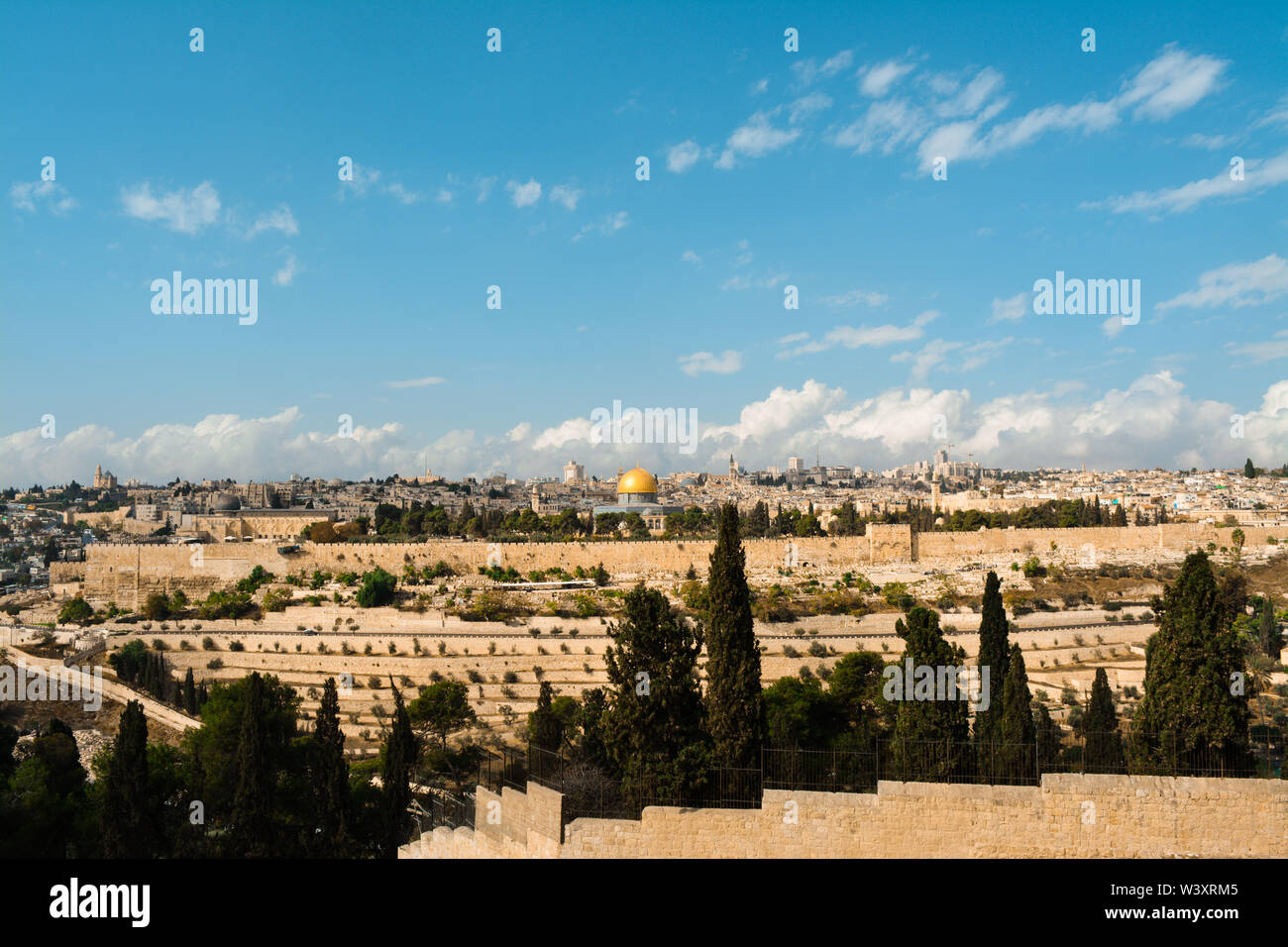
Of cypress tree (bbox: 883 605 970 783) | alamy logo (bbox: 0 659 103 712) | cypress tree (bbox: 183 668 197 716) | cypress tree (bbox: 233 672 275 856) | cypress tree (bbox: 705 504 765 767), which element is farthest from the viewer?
alamy logo (bbox: 0 659 103 712)

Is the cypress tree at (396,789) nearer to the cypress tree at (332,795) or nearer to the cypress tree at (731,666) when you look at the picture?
the cypress tree at (332,795)

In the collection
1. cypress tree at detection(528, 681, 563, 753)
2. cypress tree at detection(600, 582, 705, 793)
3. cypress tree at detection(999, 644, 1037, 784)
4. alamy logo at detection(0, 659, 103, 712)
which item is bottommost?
alamy logo at detection(0, 659, 103, 712)

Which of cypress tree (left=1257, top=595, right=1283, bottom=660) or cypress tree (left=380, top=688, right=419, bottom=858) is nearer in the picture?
cypress tree (left=380, top=688, right=419, bottom=858)

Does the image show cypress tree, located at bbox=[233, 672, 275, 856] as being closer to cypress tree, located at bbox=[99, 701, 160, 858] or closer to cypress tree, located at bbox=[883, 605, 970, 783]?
cypress tree, located at bbox=[99, 701, 160, 858]

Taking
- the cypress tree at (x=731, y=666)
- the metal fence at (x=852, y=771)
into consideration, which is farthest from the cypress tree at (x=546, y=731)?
the cypress tree at (x=731, y=666)

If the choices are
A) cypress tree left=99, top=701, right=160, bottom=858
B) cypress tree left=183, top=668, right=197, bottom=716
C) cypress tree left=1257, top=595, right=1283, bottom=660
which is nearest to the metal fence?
cypress tree left=99, top=701, right=160, bottom=858
